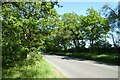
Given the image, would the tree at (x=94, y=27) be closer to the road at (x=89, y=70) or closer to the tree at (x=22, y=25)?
the road at (x=89, y=70)

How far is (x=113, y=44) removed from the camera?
5406 centimetres

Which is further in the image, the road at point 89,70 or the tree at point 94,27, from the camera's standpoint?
the tree at point 94,27

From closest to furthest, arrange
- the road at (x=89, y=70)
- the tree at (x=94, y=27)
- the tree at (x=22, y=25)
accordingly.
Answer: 1. the road at (x=89, y=70)
2. the tree at (x=22, y=25)
3. the tree at (x=94, y=27)

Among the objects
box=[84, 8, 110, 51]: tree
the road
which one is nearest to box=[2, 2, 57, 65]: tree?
the road

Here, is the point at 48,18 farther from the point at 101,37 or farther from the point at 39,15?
the point at 101,37

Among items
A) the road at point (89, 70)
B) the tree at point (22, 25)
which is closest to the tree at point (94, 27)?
the road at point (89, 70)

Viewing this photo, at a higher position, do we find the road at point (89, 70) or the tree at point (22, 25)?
the tree at point (22, 25)

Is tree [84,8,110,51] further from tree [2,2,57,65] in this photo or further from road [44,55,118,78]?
tree [2,2,57,65]

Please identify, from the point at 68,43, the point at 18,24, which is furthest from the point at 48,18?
the point at 68,43

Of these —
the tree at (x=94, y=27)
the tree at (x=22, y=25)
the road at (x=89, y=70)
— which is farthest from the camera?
the tree at (x=94, y=27)

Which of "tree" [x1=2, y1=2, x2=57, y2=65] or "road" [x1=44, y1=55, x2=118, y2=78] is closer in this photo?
"road" [x1=44, y1=55, x2=118, y2=78]

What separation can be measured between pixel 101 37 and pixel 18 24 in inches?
1621

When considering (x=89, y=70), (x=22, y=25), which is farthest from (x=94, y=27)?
(x=22, y=25)

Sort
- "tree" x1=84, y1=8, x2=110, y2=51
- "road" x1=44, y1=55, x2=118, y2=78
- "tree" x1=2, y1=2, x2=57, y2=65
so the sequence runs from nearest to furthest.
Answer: "road" x1=44, y1=55, x2=118, y2=78, "tree" x1=2, y1=2, x2=57, y2=65, "tree" x1=84, y1=8, x2=110, y2=51
